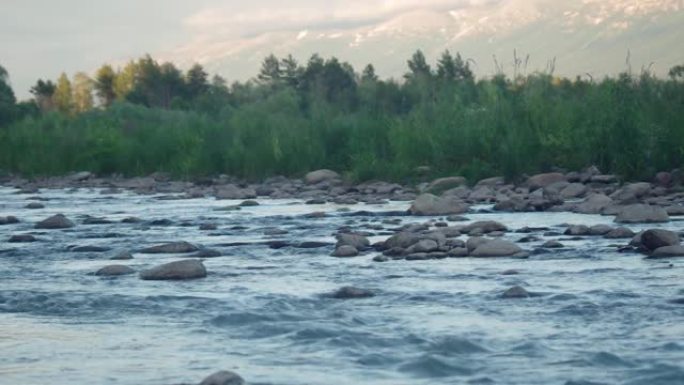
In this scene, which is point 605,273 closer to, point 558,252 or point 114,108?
point 558,252

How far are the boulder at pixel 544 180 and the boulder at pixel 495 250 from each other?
9.04 metres

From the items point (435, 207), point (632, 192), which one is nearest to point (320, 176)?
point (435, 207)

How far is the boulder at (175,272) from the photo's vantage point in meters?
10.1

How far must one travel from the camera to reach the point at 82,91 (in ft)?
270

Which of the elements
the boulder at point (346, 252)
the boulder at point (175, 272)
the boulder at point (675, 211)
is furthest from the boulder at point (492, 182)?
the boulder at point (175, 272)

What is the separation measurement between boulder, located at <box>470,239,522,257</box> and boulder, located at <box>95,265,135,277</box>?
10.3 ft

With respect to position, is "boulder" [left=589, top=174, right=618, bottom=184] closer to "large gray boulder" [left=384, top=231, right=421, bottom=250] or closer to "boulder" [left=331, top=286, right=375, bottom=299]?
"large gray boulder" [left=384, top=231, right=421, bottom=250]

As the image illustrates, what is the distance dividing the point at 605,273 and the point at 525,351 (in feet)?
10.9

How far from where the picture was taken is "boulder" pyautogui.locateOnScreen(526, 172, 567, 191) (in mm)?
20422

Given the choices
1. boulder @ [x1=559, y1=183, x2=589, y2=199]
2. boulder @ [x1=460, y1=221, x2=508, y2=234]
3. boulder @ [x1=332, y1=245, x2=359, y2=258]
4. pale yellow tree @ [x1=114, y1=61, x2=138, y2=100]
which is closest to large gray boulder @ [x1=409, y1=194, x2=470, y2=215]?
boulder @ [x1=559, y1=183, x2=589, y2=199]

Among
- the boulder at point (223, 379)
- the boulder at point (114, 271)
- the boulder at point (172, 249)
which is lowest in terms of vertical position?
the boulder at point (172, 249)

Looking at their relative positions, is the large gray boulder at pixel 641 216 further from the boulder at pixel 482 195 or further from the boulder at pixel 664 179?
A: the boulder at pixel 482 195

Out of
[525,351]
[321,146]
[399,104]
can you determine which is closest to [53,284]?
[525,351]

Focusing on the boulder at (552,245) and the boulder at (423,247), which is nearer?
the boulder at (423,247)
